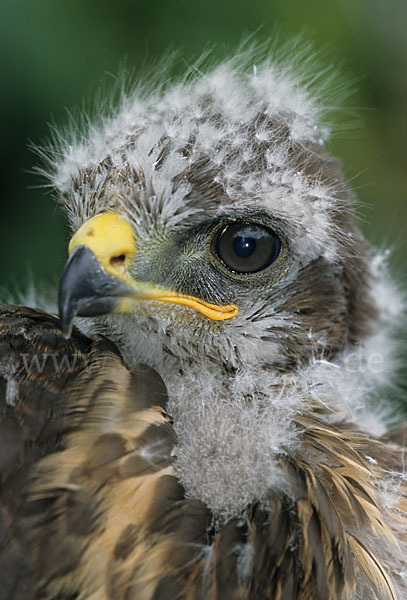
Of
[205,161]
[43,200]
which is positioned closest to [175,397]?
[205,161]

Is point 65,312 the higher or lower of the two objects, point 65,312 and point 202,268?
the lower

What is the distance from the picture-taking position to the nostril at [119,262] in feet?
4.20

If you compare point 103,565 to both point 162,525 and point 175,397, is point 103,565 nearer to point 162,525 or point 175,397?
point 162,525

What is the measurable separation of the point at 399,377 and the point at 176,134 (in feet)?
3.18

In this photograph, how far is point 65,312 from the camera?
3.84ft

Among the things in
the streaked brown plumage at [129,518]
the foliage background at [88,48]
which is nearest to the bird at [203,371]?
the streaked brown plumage at [129,518]

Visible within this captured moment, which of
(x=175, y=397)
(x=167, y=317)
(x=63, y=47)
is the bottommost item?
(x=175, y=397)

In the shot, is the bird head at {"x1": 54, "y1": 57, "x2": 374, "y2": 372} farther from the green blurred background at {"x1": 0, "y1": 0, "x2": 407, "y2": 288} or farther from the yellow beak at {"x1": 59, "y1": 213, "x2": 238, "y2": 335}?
the green blurred background at {"x1": 0, "y1": 0, "x2": 407, "y2": 288}

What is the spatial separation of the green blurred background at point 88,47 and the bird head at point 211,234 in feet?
3.15

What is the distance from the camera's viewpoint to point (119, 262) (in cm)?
129

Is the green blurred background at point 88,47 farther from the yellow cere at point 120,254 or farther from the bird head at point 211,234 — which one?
the yellow cere at point 120,254

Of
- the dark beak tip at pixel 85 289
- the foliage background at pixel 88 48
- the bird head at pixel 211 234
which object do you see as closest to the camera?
the dark beak tip at pixel 85 289

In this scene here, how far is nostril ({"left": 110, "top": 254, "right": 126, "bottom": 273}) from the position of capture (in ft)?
4.20

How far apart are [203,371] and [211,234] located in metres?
0.27
